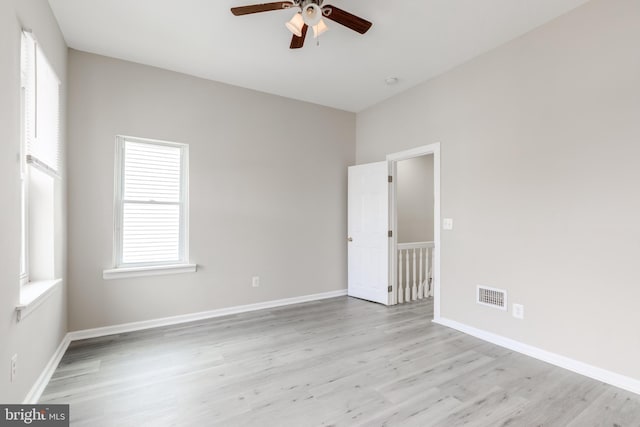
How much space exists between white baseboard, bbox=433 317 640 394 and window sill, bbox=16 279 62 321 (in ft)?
12.2

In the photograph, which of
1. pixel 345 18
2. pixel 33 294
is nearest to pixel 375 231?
pixel 345 18

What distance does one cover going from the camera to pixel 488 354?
2.77 meters

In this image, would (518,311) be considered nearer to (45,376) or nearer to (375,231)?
(375,231)

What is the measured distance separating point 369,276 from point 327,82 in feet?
9.00

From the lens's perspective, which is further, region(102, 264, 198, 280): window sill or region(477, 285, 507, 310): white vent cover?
region(102, 264, 198, 280): window sill

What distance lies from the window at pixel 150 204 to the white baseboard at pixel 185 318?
572mm

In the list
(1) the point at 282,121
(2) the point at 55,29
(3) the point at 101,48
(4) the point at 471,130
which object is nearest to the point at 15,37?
(2) the point at 55,29

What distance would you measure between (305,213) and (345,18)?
8.97ft

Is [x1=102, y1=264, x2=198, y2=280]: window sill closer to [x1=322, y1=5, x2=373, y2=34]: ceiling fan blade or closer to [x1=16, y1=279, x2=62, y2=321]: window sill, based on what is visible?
[x1=16, y1=279, x2=62, y2=321]: window sill

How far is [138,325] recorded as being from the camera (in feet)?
11.0

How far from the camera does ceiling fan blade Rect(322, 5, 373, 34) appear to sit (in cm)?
210

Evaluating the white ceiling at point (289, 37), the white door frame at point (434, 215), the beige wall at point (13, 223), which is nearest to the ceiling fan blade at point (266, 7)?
the white ceiling at point (289, 37)

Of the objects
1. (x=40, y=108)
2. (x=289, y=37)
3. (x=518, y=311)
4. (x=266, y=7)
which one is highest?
(x=289, y=37)

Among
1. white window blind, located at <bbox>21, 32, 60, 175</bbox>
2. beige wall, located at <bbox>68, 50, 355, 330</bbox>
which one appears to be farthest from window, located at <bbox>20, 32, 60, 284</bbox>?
beige wall, located at <bbox>68, 50, 355, 330</bbox>
